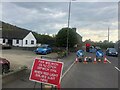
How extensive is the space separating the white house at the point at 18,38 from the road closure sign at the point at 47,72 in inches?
2380

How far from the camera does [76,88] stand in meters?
11.7

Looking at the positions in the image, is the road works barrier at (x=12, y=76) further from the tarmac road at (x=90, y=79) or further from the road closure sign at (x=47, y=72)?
the road closure sign at (x=47, y=72)

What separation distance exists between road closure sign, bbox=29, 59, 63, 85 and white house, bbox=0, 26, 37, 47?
198 feet

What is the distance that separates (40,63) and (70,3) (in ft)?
129

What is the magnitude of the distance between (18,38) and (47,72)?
63.3 m

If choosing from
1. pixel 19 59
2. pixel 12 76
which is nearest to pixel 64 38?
pixel 19 59

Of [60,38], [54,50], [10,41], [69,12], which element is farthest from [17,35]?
[69,12]

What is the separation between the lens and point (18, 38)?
7088 centimetres

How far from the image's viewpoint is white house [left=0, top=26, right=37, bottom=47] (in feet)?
228

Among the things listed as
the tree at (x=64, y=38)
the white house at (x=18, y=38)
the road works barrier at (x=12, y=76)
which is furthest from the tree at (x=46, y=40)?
the road works barrier at (x=12, y=76)

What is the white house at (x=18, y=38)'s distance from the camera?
6938 centimetres

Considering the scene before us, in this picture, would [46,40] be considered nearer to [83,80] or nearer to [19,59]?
[19,59]

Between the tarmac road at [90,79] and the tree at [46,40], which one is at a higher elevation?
the tree at [46,40]

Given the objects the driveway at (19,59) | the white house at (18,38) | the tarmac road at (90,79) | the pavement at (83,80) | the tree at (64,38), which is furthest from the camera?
the white house at (18,38)
